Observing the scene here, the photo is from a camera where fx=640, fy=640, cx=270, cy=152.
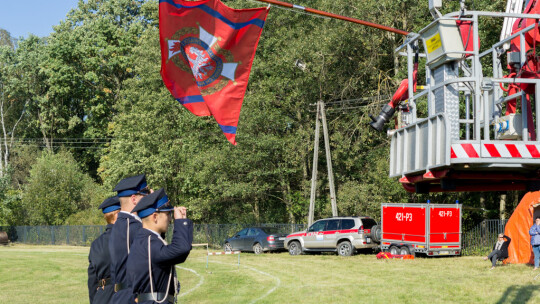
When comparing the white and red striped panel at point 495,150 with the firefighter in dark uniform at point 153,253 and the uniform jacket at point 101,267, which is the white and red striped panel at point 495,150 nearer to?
the firefighter in dark uniform at point 153,253

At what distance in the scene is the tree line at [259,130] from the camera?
119 ft

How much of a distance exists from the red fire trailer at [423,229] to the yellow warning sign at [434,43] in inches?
823

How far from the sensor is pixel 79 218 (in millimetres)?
56219

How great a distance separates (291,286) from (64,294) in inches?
253

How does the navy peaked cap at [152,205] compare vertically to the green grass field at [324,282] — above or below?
above

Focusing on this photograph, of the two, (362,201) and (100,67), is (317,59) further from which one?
(100,67)

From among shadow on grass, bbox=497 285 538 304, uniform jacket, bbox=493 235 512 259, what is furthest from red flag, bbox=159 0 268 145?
uniform jacket, bbox=493 235 512 259

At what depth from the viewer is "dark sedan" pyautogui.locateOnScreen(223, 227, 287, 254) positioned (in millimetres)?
33656

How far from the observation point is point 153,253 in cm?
523

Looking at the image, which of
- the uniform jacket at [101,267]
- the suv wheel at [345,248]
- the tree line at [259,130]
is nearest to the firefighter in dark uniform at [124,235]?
the uniform jacket at [101,267]

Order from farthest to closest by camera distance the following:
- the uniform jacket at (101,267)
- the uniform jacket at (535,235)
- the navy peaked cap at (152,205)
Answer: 1. the uniform jacket at (535,235)
2. the uniform jacket at (101,267)
3. the navy peaked cap at (152,205)

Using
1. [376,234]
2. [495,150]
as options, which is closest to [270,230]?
[376,234]

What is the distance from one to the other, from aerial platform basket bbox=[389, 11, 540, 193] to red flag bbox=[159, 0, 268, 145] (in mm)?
3581

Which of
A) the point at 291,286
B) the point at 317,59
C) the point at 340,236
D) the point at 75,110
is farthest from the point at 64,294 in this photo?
the point at 75,110
